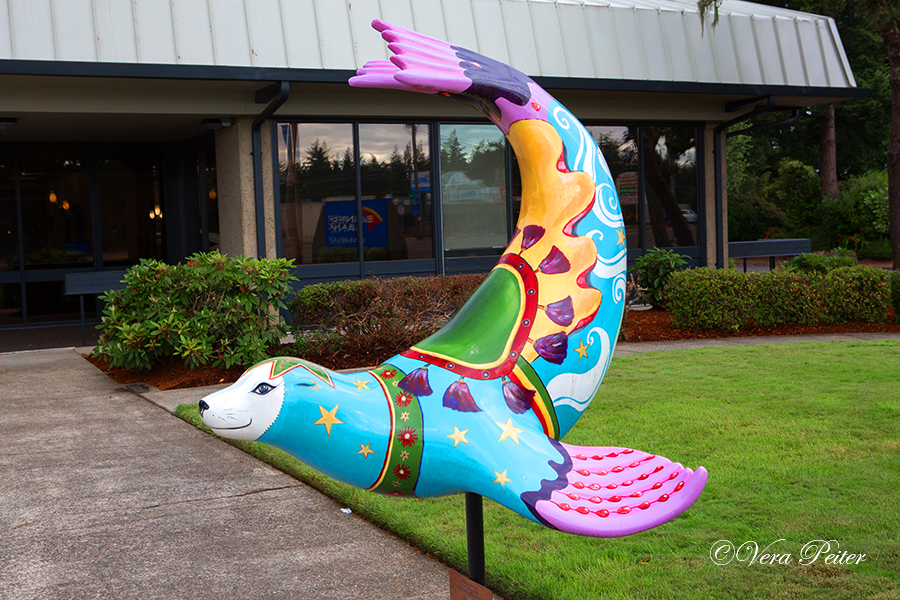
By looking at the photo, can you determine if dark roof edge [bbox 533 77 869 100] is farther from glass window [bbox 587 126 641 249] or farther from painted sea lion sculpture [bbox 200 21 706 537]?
painted sea lion sculpture [bbox 200 21 706 537]

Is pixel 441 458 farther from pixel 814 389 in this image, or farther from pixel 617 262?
pixel 814 389

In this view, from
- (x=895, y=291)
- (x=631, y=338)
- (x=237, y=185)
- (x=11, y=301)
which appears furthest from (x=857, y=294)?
(x=11, y=301)

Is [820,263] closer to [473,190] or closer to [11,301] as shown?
[473,190]

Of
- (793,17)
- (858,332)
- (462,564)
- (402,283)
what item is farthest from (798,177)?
(462,564)

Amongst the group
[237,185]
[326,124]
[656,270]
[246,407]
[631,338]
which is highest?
[326,124]

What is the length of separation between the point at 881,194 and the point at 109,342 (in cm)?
2648

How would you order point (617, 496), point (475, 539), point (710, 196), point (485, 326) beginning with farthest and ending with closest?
point (710, 196) → point (475, 539) → point (485, 326) → point (617, 496)

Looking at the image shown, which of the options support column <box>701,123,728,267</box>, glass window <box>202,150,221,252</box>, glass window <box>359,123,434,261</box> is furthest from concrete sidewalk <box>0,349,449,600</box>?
support column <box>701,123,728,267</box>

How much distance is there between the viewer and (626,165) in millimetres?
13844

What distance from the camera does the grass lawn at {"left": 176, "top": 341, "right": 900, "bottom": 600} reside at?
3.46 meters

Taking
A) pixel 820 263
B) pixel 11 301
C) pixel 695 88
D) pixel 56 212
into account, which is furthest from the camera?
pixel 56 212

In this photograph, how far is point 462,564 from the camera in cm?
377

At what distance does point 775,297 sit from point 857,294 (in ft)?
4.00

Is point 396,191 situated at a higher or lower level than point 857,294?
higher
